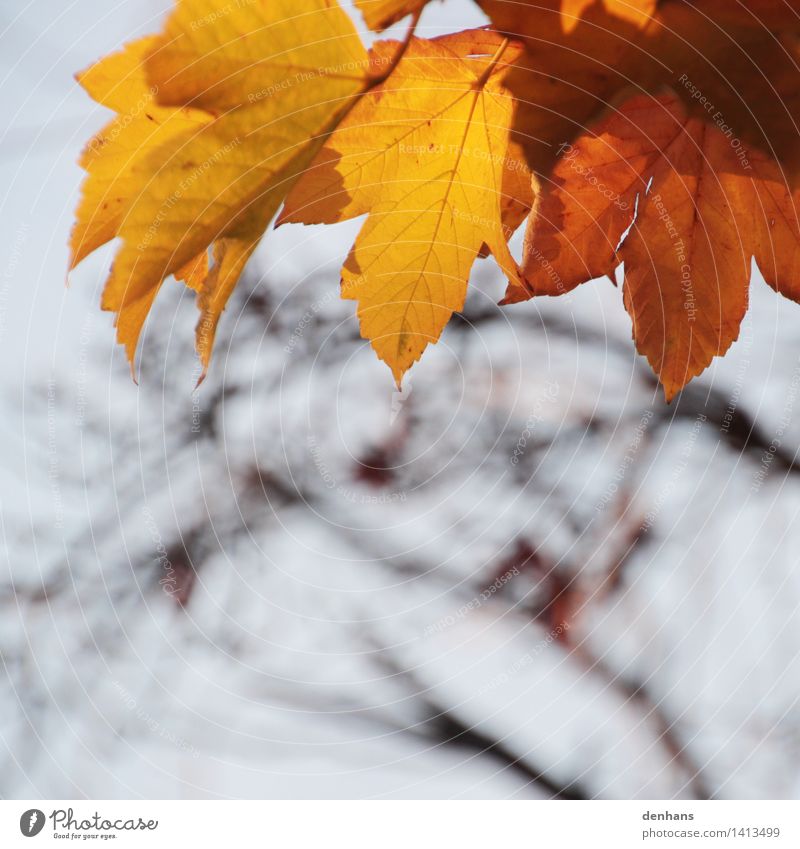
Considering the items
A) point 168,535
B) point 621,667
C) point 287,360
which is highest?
point 287,360

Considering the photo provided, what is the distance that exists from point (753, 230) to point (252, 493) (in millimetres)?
417

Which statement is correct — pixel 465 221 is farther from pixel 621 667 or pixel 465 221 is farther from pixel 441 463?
pixel 621 667

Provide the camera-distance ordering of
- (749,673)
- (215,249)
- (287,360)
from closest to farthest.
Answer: (215,249)
(749,673)
(287,360)
